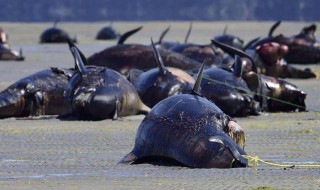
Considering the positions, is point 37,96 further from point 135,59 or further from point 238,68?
point 135,59

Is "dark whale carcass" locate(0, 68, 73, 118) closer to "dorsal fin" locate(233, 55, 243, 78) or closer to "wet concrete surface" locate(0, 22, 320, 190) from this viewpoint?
"wet concrete surface" locate(0, 22, 320, 190)

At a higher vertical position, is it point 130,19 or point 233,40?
point 233,40

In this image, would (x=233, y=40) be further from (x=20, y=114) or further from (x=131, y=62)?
(x=20, y=114)

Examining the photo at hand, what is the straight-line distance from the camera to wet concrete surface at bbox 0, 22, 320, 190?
8477 mm

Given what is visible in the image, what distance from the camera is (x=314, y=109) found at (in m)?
16.3

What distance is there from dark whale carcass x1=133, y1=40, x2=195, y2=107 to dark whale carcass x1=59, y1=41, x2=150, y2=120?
1.51 ft

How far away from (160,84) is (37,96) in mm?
1582

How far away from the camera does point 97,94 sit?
14133 millimetres

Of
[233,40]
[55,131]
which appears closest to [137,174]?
[55,131]

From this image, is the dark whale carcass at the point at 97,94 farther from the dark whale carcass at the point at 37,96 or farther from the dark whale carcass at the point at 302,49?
the dark whale carcass at the point at 302,49

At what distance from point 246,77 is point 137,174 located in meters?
6.45

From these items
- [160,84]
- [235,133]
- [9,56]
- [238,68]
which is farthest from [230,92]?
[9,56]

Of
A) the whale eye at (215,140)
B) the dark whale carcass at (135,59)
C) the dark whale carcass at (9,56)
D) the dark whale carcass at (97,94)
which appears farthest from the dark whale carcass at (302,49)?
the whale eye at (215,140)

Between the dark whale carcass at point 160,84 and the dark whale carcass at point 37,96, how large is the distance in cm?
99
